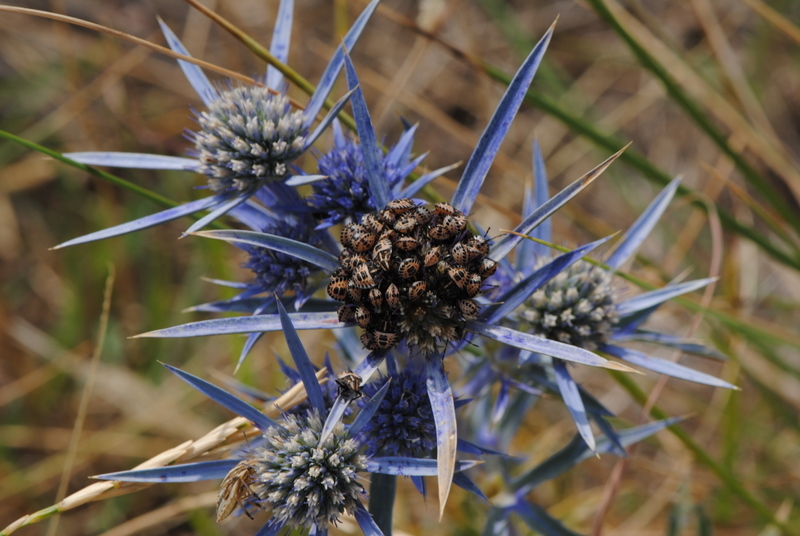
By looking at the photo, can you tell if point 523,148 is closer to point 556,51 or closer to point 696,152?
point 556,51

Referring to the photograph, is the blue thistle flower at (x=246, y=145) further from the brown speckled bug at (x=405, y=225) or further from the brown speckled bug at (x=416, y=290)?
the brown speckled bug at (x=416, y=290)

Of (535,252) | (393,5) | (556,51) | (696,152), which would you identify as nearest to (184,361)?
(535,252)

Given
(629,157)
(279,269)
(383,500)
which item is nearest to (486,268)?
(279,269)

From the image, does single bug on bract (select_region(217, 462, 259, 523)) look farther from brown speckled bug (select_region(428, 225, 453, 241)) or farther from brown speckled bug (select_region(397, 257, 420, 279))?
brown speckled bug (select_region(428, 225, 453, 241))

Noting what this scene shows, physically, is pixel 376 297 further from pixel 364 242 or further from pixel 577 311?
pixel 577 311

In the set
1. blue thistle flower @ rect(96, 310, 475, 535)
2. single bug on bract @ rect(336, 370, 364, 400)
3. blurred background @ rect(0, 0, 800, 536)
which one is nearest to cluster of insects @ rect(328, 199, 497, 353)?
single bug on bract @ rect(336, 370, 364, 400)
